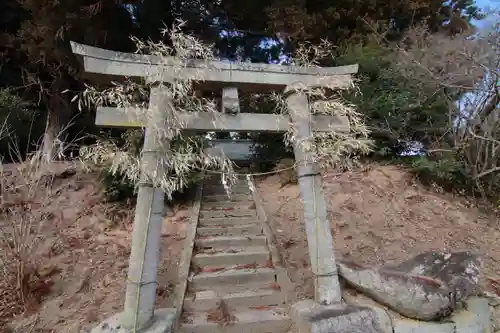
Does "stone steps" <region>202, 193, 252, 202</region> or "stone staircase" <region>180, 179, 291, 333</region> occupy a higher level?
"stone steps" <region>202, 193, 252, 202</region>

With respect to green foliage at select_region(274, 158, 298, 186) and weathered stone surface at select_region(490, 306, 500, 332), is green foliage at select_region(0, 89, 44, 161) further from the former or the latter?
weathered stone surface at select_region(490, 306, 500, 332)

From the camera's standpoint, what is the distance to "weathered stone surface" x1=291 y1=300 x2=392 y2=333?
2.67 metres

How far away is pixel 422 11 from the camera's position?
706 cm

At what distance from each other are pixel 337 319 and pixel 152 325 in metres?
1.48

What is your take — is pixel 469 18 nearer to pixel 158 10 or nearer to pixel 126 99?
pixel 158 10

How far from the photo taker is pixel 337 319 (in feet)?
8.89

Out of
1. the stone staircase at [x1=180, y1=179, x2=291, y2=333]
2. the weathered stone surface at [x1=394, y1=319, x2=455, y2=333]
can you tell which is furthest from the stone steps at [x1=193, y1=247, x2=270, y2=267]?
the weathered stone surface at [x1=394, y1=319, x2=455, y2=333]

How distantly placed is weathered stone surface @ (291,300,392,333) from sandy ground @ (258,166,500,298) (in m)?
0.49

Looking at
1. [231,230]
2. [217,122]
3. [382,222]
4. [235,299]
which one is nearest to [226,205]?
[231,230]

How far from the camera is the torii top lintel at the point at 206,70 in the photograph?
9.08ft

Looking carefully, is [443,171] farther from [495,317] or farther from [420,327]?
[420,327]

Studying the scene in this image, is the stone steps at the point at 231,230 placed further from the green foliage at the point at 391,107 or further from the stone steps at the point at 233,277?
the green foliage at the point at 391,107

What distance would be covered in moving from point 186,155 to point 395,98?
4603 millimetres

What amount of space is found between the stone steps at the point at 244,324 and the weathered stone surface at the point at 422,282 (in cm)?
73
